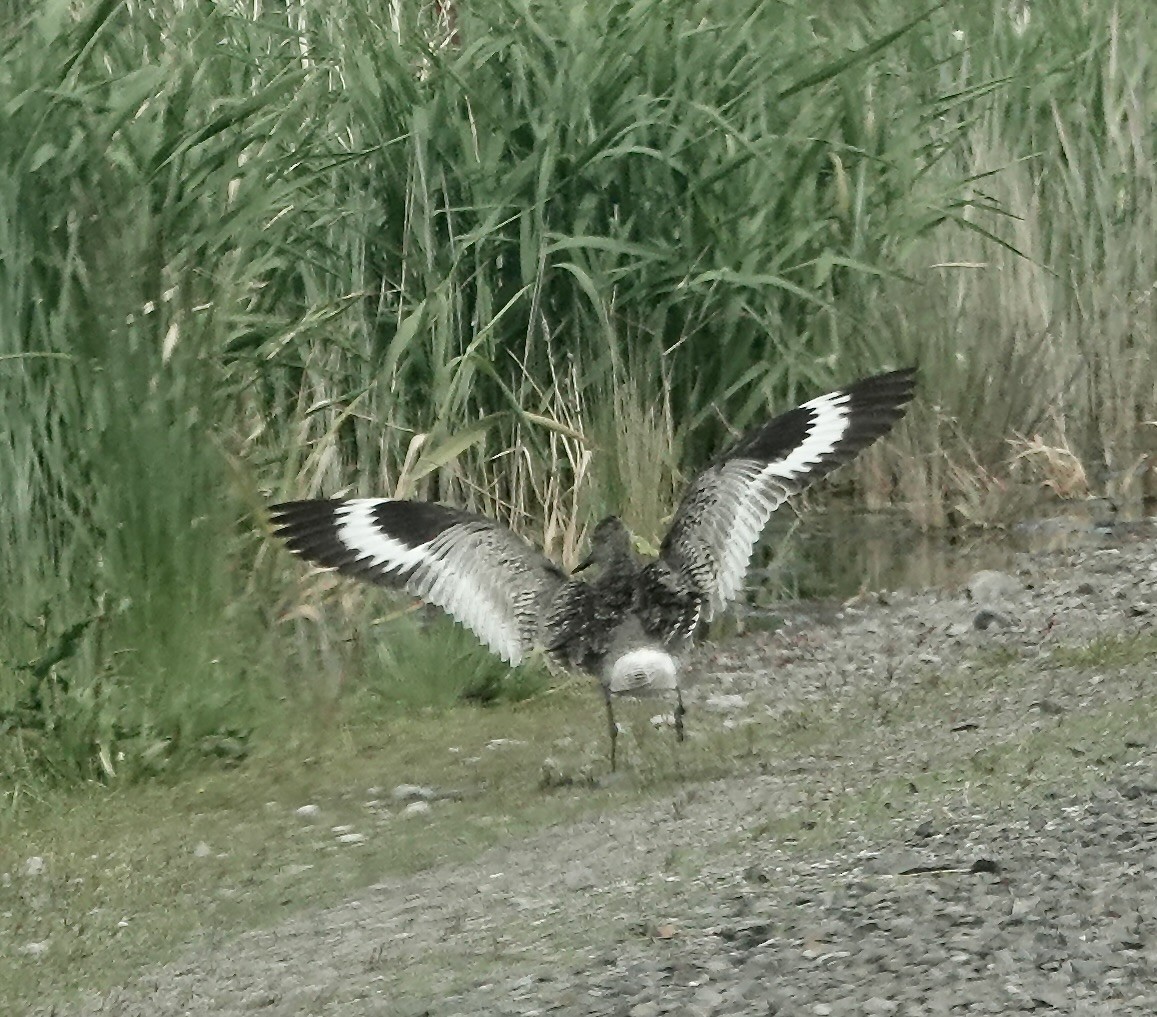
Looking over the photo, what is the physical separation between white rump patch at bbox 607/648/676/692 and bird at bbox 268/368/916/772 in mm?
139

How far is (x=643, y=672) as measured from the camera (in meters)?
6.53

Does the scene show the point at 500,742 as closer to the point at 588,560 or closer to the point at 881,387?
the point at 588,560

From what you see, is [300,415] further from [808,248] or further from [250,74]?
[808,248]

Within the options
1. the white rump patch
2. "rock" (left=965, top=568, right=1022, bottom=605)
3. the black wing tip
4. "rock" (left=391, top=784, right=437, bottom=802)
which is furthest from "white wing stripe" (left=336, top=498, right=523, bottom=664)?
"rock" (left=965, top=568, right=1022, bottom=605)

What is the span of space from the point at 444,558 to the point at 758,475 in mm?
1078

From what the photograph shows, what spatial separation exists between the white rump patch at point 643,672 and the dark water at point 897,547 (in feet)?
12.1

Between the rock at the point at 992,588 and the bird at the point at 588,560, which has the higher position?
the bird at the point at 588,560

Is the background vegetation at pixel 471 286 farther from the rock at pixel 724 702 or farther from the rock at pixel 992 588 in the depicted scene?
the rock at pixel 992 588

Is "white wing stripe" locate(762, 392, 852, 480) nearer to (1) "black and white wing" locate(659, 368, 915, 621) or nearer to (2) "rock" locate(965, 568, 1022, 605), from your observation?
(1) "black and white wing" locate(659, 368, 915, 621)

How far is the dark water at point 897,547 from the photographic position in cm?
1048

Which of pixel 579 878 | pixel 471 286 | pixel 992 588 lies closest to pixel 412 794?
pixel 579 878

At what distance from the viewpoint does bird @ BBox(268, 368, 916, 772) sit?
6910 mm

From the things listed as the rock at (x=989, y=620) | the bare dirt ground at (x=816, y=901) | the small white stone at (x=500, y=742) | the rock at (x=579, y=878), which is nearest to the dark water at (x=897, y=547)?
the rock at (x=989, y=620)

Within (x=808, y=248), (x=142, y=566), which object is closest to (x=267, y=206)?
(x=142, y=566)
